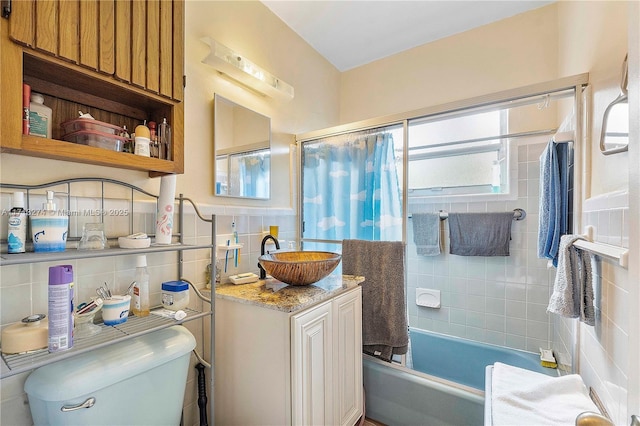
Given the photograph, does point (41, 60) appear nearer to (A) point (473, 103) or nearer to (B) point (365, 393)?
(A) point (473, 103)

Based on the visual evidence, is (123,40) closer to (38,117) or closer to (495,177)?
(38,117)

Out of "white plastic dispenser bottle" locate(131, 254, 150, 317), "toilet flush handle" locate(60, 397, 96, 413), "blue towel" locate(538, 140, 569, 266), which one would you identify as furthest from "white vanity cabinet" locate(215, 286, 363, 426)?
"blue towel" locate(538, 140, 569, 266)

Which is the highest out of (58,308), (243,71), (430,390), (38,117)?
(243,71)

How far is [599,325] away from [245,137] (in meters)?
1.78

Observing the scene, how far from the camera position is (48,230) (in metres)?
0.77

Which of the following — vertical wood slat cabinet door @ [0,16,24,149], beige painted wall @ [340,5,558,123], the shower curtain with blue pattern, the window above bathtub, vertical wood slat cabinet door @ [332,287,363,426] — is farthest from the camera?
the window above bathtub

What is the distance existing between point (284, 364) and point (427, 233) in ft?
5.62

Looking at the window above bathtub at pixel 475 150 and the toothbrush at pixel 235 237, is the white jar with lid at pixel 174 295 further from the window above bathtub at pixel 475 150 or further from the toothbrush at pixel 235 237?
the window above bathtub at pixel 475 150

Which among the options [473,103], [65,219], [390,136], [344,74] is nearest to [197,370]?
[65,219]

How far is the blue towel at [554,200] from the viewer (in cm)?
137

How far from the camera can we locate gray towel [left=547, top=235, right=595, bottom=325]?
1024 mm

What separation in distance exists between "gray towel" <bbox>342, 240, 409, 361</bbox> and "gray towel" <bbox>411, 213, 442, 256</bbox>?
32.8 inches

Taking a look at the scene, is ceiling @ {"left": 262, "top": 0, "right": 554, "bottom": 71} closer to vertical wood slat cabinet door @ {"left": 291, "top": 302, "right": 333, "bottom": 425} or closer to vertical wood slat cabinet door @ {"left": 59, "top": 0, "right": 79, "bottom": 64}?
vertical wood slat cabinet door @ {"left": 59, "top": 0, "right": 79, "bottom": 64}

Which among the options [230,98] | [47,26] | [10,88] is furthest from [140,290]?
[230,98]
